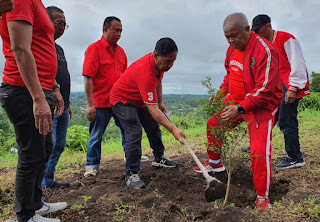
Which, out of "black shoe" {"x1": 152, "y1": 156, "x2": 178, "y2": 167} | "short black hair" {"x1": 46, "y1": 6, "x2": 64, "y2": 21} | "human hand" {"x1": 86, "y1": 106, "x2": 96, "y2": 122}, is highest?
"short black hair" {"x1": 46, "y1": 6, "x2": 64, "y2": 21}

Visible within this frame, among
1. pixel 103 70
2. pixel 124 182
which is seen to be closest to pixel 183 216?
pixel 124 182

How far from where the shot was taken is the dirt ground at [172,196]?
2.41 meters

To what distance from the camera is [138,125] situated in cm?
341

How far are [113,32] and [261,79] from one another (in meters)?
2.37

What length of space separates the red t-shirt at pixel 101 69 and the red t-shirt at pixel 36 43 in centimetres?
157

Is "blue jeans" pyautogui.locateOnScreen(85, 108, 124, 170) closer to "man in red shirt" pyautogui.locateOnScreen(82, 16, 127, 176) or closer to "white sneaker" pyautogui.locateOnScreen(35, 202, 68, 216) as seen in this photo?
"man in red shirt" pyautogui.locateOnScreen(82, 16, 127, 176)

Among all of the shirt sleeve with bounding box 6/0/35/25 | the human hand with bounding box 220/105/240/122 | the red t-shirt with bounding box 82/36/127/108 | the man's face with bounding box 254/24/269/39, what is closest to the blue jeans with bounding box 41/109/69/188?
the red t-shirt with bounding box 82/36/127/108

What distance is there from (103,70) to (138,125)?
1.15 meters

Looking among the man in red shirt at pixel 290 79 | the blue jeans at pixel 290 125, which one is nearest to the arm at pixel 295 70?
the man in red shirt at pixel 290 79

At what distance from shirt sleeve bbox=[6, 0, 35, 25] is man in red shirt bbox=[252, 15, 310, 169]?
2.92 meters

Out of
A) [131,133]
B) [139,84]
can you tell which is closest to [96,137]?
[131,133]

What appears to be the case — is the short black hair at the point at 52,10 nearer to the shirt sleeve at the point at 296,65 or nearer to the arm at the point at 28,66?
Result: the arm at the point at 28,66

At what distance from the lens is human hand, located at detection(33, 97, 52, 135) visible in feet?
6.35

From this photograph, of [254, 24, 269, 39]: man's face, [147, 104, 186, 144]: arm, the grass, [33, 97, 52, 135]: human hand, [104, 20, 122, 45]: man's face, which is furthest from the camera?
[104, 20, 122, 45]: man's face
